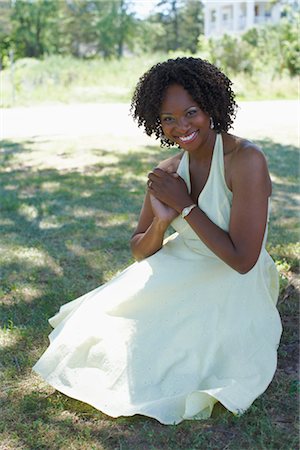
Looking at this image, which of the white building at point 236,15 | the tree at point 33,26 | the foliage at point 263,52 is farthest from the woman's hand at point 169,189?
the white building at point 236,15

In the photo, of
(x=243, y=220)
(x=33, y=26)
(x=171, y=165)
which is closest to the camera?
(x=243, y=220)

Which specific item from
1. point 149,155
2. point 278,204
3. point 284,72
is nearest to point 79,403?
point 278,204

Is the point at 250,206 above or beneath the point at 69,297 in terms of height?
above

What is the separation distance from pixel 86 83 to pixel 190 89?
67.1ft

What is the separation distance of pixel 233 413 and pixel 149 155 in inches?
257

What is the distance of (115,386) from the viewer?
8.62 feet

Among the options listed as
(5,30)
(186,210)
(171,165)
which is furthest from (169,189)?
(5,30)

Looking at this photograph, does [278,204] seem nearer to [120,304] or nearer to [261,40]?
[120,304]

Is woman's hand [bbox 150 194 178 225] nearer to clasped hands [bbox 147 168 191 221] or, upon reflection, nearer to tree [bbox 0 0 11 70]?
clasped hands [bbox 147 168 191 221]

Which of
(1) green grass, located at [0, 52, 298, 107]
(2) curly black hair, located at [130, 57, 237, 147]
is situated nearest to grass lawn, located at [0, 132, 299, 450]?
(2) curly black hair, located at [130, 57, 237, 147]

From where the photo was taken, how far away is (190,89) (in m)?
2.58

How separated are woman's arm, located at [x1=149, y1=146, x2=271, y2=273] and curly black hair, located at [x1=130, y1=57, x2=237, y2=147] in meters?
0.23

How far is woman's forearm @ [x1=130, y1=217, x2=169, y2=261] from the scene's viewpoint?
9.14 ft

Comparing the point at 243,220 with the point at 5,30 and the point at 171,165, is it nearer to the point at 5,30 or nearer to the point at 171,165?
the point at 171,165
